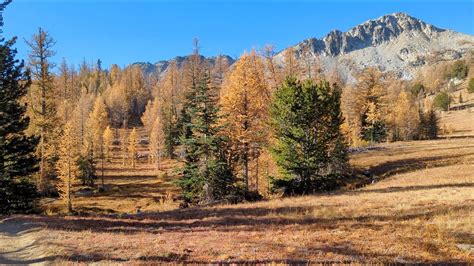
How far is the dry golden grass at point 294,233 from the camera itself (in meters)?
11.2

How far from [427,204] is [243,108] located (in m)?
17.0

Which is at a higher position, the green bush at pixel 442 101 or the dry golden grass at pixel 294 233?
the green bush at pixel 442 101

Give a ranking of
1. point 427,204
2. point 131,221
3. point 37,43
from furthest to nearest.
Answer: point 37,43
point 131,221
point 427,204

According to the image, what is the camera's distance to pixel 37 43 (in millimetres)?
37000

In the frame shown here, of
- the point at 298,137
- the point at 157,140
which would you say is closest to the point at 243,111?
the point at 298,137

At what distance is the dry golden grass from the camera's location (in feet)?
36.7

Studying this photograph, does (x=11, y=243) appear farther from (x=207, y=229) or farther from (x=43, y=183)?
(x=43, y=183)

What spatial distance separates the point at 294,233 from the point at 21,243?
11.8m

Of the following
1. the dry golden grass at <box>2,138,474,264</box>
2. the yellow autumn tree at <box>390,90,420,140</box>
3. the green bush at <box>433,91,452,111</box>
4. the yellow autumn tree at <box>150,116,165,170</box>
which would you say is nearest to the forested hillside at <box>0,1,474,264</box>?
the dry golden grass at <box>2,138,474,264</box>

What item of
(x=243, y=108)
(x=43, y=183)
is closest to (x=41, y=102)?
(x=43, y=183)

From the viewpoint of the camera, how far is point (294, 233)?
14.9 metres

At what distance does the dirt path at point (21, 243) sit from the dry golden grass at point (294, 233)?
1.23ft

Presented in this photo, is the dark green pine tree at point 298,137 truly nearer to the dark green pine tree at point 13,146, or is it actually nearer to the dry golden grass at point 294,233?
the dry golden grass at point 294,233

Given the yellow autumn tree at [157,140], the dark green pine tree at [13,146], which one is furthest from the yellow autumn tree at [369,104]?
the dark green pine tree at [13,146]
